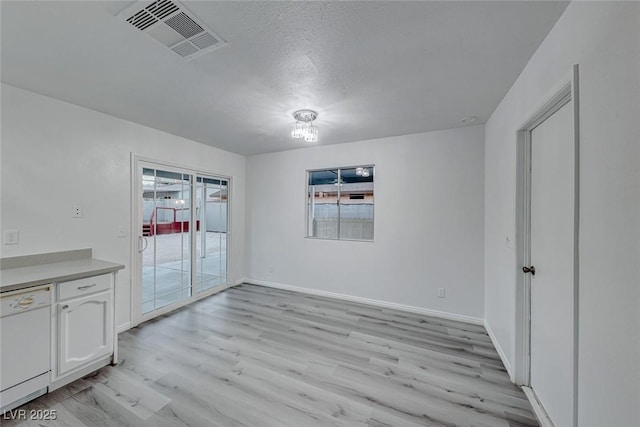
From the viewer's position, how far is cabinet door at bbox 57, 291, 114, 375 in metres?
1.94

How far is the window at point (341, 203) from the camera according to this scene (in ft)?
12.7

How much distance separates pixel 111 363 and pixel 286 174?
328cm

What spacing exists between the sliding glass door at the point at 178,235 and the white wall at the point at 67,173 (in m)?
0.21

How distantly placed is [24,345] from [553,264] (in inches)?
146

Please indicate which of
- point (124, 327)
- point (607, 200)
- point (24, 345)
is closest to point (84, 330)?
point (24, 345)

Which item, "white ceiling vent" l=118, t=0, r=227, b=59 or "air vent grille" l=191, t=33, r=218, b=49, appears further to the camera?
"air vent grille" l=191, t=33, r=218, b=49

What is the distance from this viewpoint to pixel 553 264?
1.59 metres

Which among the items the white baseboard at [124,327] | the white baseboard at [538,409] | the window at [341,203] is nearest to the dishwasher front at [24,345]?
the white baseboard at [124,327]

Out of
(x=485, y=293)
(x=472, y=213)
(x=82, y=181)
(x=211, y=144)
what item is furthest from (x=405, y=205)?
(x=82, y=181)

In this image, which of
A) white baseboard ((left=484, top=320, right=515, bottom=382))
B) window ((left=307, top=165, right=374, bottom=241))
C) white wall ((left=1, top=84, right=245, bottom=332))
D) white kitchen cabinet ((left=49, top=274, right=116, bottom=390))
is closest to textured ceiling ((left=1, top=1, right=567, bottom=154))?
white wall ((left=1, top=84, right=245, bottom=332))

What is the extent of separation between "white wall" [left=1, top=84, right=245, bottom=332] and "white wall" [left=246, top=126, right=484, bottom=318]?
6.82 feet

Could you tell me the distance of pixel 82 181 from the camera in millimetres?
2584

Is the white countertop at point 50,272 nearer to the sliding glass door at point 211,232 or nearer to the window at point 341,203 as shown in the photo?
the sliding glass door at point 211,232

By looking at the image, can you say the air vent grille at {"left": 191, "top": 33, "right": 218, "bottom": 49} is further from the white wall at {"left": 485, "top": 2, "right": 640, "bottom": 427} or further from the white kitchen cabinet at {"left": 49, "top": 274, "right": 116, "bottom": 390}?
the white kitchen cabinet at {"left": 49, "top": 274, "right": 116, "bottom": 390}
